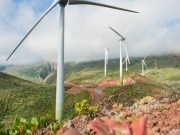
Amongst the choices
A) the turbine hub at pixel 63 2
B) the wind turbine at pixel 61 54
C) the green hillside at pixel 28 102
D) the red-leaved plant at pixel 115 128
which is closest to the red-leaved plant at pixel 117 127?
the red-leaved plant at pixel 115 128

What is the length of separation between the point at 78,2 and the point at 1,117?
30.6 metres

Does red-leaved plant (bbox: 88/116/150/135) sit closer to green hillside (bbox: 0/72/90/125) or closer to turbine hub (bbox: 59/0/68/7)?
turbine hub (bbox: 59/0/68/7)

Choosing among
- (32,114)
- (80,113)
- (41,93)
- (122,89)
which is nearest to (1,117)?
(32,114)

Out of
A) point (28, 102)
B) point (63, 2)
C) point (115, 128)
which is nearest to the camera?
point (115, 128)

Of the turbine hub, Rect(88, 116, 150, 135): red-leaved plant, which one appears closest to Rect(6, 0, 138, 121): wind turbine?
the turbine hub

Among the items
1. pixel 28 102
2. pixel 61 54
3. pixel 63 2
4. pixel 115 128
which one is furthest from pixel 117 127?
pixel 28 102

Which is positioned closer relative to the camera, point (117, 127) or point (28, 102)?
point (117, 127)

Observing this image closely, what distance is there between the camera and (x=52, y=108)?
2409 inches

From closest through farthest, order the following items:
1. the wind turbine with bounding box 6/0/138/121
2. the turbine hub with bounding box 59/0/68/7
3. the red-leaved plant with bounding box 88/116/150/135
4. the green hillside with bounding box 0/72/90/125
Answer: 1. the red-leaved plant with bounding box 88/116/150/135
2. the wind turbine with bounding box 6/0/138/121
3. the turbine hub with bounding box 59/0/68/7
4. the green hillside with bounding box 0/72/90/125

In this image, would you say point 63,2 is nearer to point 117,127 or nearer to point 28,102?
point 117,127

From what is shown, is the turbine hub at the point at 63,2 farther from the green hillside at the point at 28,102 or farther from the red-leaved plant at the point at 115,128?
the red-leaved plant at the point at 115,128

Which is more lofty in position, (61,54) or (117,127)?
(61,54)

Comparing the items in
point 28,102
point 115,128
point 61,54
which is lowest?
point 28,102

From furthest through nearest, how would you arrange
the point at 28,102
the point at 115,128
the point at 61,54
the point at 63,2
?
1. the point at 28,102
2. the point at 63,2
3. the point at 61,54
4. the point at 115,128
